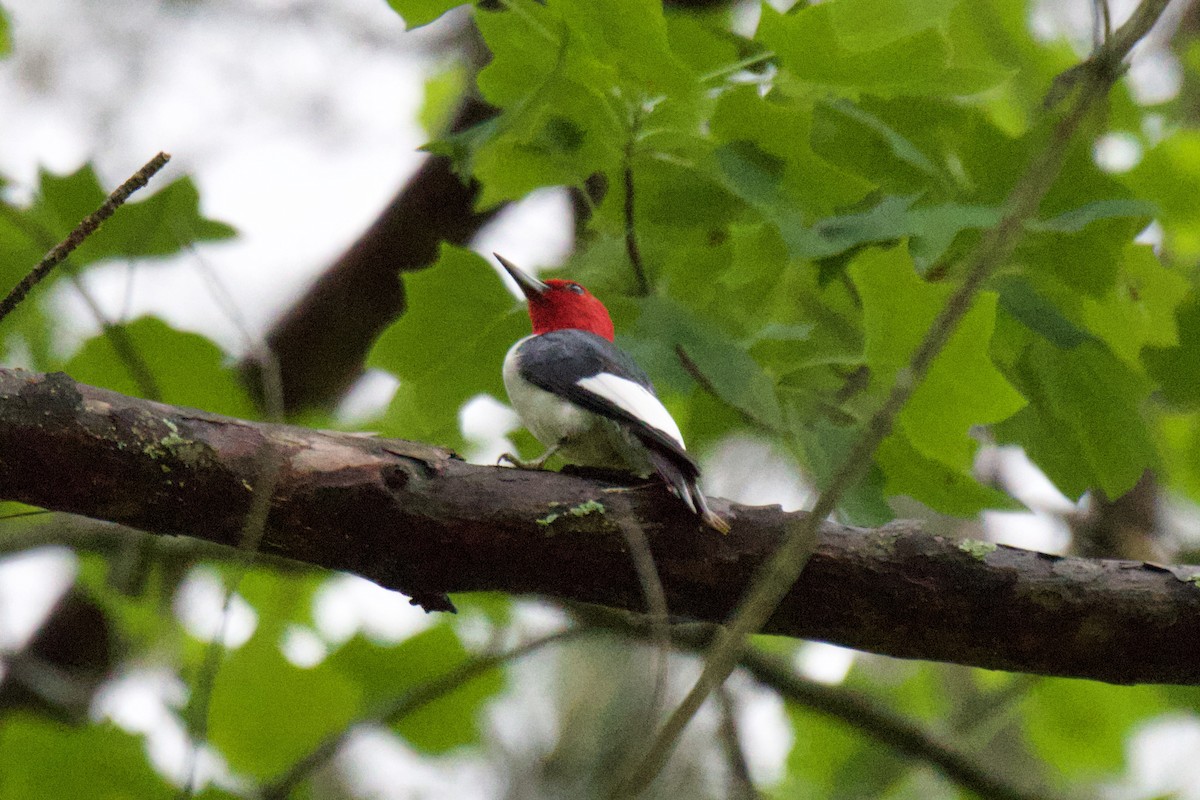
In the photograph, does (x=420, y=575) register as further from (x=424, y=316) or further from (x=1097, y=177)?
(x=1097, y=177)

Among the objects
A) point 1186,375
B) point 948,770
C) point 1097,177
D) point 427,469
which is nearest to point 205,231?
point 427,469

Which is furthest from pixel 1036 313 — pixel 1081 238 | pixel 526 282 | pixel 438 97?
pixel 438 97

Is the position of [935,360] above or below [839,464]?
above

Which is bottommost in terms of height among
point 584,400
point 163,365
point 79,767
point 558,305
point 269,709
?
point 79,767

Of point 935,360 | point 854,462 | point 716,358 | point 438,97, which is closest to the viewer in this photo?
point 854,462

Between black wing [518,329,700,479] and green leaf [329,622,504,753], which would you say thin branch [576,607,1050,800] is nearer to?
green leaf [329,622,504,753]

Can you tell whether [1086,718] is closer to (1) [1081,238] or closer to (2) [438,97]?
(1) [1081,238]

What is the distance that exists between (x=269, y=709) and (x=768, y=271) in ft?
5.78

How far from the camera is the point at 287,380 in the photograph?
3.99 metres

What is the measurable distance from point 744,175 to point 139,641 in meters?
2.04

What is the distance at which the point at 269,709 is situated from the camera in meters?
3.00

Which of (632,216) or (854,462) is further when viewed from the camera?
(632,216)

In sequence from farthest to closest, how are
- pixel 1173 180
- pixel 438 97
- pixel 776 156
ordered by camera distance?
1. pixel 438 97
2. pixel 1173 180
3. pixel 776 156

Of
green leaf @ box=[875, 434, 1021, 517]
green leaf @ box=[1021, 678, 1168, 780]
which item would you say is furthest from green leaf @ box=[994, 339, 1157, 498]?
green leaf @ box=[1021, 678, 1168, 780]
